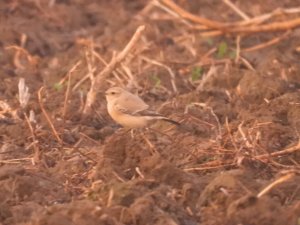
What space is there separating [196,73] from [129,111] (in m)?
2.83

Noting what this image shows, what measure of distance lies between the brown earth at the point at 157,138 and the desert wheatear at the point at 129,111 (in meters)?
0.17

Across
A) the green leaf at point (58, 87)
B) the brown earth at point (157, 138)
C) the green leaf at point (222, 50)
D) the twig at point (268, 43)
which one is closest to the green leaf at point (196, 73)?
the brown earth at point (157, 138)

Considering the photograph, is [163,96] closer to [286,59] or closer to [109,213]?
[286,59]

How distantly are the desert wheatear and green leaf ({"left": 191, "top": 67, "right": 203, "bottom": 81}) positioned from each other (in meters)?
2.42

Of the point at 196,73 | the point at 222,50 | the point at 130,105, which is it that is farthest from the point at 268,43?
the point at 130,105

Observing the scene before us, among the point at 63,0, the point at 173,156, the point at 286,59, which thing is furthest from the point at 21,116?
the point at 63,0

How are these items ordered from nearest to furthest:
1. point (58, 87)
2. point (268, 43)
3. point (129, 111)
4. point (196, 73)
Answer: point (129, 111)
point (58, 87)
point (196, 73)
point (268, 43)

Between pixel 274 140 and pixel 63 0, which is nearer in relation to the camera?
pixel 274 140

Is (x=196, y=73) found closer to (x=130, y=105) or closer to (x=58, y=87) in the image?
(x=58, y=87)

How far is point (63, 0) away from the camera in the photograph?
735 inches

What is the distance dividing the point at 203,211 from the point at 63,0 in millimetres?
11420

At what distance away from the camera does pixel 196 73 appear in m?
13.2

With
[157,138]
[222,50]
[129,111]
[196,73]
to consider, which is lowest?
[222,50]

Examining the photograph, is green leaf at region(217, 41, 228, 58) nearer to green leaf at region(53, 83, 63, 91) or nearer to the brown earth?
the brown earth
